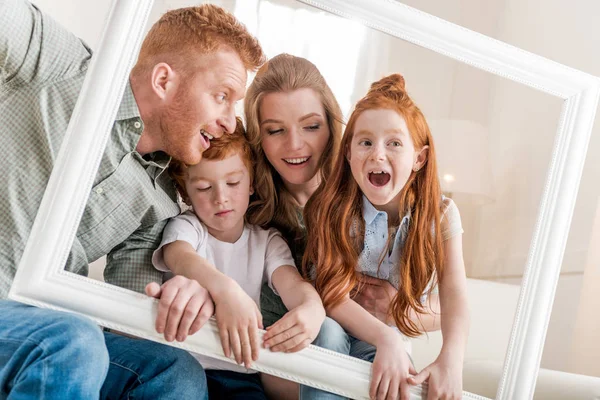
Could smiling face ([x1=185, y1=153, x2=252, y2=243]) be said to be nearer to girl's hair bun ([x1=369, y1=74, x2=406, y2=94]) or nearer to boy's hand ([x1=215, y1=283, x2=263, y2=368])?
boy's hand ([x1=215, y1=283, x2=263, y2=368])

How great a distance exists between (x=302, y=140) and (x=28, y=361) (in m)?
0.64

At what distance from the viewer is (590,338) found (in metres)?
1.80

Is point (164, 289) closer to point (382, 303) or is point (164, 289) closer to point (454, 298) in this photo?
point (382, 303)

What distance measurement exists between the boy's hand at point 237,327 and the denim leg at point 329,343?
13 cm

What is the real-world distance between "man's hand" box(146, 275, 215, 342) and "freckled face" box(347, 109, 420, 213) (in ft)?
1.30

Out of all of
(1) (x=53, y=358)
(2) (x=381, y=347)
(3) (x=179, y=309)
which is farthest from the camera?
(2) (x=381, y=347)

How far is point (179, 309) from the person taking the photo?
3.74 ft

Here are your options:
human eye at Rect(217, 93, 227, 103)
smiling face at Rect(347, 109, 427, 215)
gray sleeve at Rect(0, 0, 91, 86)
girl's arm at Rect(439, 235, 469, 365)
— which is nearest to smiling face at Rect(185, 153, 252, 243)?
human eye at Rect(217, 93, 227, 103)

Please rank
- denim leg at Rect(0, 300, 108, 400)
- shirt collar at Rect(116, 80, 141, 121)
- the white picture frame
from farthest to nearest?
shirt collar at Rect(116, 80, 141, 121) < the white picture frame < denim leg at Rect(0, 300, 108, 400)

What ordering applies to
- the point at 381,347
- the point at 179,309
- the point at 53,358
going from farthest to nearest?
the point at 381,347 → the point at 179,309 → the point at 53,358

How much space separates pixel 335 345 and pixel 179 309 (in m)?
0.30

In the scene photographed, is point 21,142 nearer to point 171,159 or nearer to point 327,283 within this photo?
point 171,159

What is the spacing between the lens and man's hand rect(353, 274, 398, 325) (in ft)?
4.25

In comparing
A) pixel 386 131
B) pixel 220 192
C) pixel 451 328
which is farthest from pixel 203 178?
pixel 451 328
